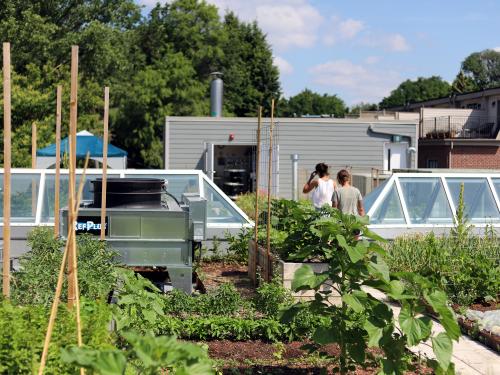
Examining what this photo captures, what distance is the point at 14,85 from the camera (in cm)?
2217

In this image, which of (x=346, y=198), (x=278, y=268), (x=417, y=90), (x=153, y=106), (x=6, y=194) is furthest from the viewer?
(x=417, y=90)

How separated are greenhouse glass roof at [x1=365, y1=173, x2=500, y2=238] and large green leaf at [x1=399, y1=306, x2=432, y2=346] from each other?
6.74 metres

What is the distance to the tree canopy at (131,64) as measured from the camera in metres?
25.8

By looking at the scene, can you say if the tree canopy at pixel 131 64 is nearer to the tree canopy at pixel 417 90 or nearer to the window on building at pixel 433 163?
the window on building at pixel 433 163

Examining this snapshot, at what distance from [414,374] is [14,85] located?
1866 cm

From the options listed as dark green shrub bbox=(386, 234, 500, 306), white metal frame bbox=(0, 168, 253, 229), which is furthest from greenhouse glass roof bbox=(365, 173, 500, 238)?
white metal frame bbox=(0, 168, 253, 229)

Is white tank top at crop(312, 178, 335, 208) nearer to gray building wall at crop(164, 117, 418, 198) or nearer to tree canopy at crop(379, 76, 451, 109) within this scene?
gray building wall at crop(164, 117, 418, 198)

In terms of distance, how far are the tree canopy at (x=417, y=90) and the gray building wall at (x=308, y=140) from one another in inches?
2948

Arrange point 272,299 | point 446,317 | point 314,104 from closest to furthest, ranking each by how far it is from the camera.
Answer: point 446,317
point 272,299
point 314,104

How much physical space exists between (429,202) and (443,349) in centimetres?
768

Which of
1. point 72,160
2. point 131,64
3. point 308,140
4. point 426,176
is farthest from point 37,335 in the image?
point 131,64

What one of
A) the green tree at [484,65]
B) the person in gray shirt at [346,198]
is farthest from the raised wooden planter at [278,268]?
the green tree at [484,65]

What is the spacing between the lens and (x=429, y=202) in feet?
40.5

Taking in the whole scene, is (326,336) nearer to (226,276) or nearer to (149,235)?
(149,235)
